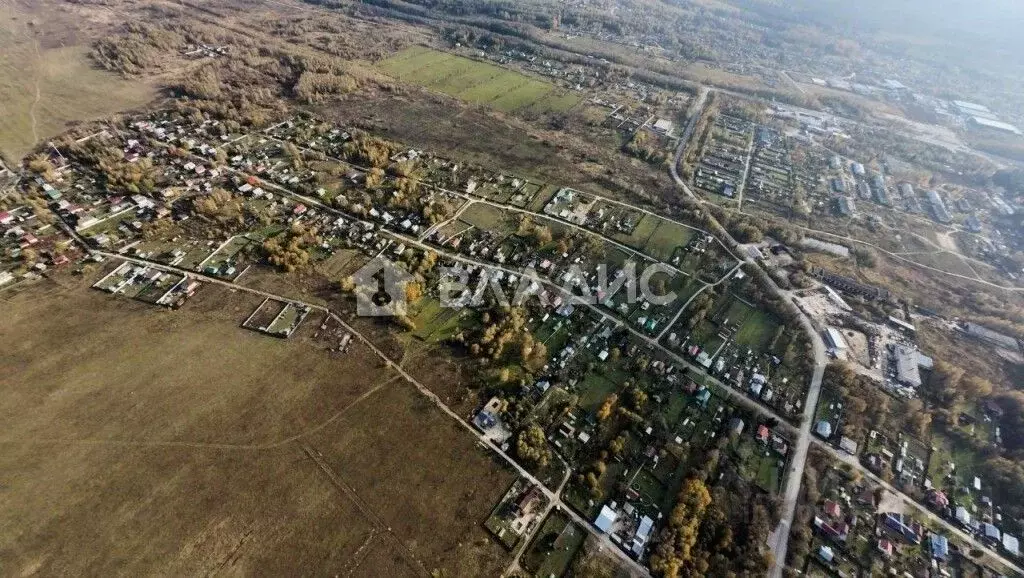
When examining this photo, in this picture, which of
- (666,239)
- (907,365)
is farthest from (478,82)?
(907,365)

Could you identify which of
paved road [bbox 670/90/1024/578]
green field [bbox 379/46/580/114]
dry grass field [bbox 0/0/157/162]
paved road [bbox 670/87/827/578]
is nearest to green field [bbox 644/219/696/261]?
paved road [bbox 670/87/827/578]

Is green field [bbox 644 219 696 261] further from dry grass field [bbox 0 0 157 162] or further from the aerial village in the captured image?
dry grass field [bbox 0 0 157 162]

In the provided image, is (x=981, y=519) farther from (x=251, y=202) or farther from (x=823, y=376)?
(x=251, y=202)

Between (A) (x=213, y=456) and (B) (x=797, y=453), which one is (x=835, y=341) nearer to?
(B) (x=797, y=453)

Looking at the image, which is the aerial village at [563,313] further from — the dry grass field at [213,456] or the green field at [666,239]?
the dry grass field at [213,456]

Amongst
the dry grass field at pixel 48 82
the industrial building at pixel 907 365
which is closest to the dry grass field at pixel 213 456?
the industrial building at pixel 907 365

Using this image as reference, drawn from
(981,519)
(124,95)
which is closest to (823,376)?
(981,519)
